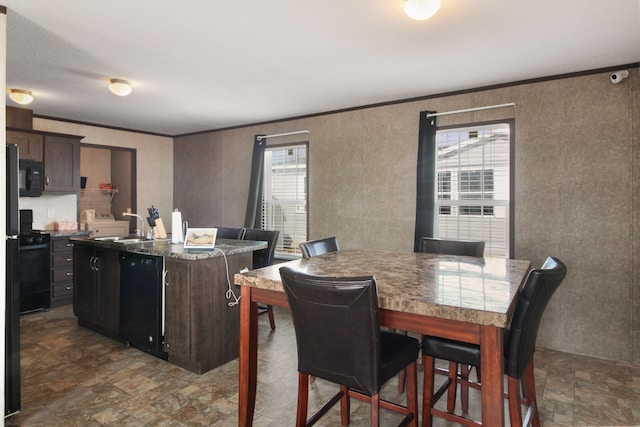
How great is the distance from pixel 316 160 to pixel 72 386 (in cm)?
336

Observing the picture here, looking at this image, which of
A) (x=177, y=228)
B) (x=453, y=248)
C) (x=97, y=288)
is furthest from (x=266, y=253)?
(x=453, y=248)

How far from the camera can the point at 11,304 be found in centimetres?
225

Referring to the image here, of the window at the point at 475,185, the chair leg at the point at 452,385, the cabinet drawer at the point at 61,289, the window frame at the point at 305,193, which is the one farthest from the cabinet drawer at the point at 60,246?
the chair leg at the point at 452,385

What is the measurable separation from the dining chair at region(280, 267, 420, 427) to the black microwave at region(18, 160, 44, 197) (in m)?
4.47

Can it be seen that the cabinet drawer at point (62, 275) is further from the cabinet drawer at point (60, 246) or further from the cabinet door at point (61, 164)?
the cabinet door at point (61, 164)

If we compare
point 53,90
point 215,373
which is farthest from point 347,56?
point 53,90

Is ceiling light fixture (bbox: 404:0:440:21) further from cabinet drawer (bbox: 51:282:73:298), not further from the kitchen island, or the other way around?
cabinet drawer (bbox: 51:282:73:298)

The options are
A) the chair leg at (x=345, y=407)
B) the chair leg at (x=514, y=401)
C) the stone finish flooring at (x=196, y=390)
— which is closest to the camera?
the chair leg at (x=514, y=401)

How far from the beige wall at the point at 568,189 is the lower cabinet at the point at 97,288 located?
264 cm

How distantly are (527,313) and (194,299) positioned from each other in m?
2.19

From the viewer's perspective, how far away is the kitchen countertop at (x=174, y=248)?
2.81 meters

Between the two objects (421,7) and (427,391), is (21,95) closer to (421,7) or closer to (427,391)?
(421,7)

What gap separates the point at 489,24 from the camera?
→ 2.44 metres

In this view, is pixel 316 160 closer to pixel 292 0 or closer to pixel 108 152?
pixel 292 0
